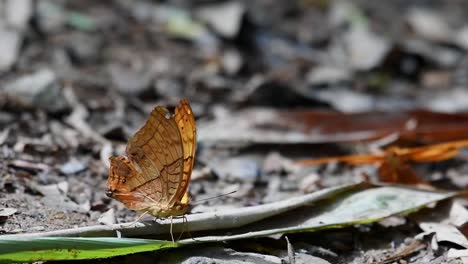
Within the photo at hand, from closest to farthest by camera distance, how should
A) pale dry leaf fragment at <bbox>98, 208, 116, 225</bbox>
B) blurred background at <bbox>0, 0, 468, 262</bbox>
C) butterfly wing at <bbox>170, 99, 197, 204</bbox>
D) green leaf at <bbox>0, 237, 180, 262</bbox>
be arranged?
green leaf at <bbox>0, 237, 180, 262</bbox> < butterfly wing at <bbox>170, 99, 197, 204</bbox> < pale dry leaf fragment at <bbox>98, 208, 116, 225</bbox> < blurred background at <bbox>0, 0, 468, 262</bbox>

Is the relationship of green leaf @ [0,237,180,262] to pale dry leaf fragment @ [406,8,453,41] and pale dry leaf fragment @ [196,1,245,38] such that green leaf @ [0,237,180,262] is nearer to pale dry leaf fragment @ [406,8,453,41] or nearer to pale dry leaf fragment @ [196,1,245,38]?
pale dry leaf fragment @ [196,1,245,38]

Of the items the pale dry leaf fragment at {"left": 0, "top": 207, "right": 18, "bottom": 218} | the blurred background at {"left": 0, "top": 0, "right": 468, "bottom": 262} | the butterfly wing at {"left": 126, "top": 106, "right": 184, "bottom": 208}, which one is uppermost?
the blurred background at {"left": 0, "top": 0, "right": 468, "bottom": 262}

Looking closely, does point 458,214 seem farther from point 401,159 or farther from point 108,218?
point 108,218

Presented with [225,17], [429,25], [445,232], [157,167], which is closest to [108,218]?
[157,167]

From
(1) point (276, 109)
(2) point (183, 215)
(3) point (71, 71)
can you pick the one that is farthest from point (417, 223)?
(3) point (71, 71)

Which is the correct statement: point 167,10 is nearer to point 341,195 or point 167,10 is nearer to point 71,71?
point 71,71

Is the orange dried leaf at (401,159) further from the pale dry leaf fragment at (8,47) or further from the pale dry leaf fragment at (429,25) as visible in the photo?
the pale dry leaf fragment at (429,25)

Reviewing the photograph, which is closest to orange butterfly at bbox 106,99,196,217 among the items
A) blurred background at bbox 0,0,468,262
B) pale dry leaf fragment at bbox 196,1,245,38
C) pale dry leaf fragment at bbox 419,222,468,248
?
blurred background at bbox 0,0,468,262
